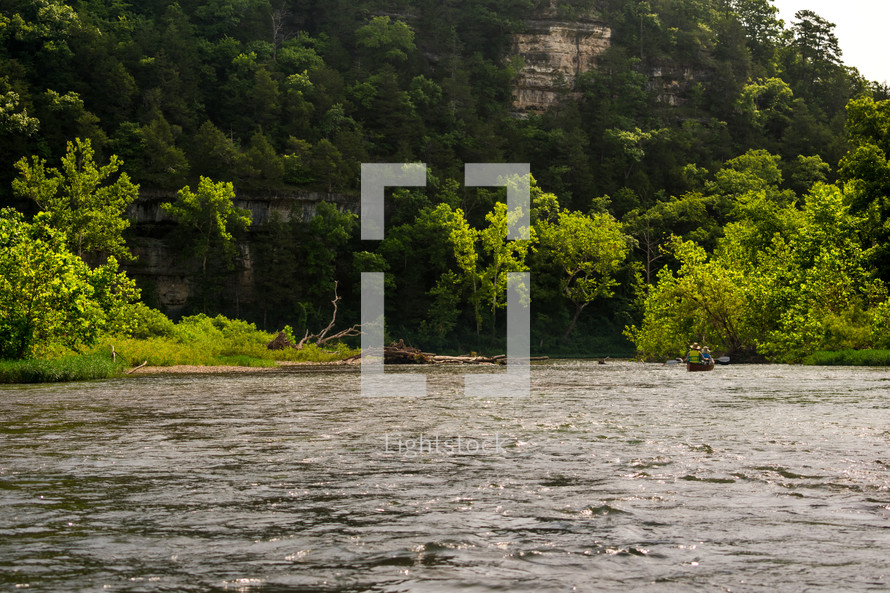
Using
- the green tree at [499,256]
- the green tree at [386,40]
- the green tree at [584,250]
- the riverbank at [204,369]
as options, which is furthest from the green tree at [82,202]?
the green tree at [386,40]

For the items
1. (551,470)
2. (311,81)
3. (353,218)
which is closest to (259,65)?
(311,81)

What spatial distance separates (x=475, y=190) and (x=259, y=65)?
29347 millimetres

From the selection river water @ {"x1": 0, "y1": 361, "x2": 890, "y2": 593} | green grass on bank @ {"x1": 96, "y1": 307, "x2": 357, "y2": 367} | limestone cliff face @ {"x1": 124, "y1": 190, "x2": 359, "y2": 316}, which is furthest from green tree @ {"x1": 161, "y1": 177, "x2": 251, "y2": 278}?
river water @ {"x1": 0, "y1": 361, "x2": 890, "y2": 593}

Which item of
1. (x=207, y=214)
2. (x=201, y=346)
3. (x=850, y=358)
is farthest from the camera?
(x=207, y=214)

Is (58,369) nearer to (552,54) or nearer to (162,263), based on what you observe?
(162,263)

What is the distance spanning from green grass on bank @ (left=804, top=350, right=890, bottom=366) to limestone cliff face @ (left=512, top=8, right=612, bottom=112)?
68.1 metres

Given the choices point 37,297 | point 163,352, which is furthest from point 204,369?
point 37,297

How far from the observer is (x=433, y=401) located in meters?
20.8

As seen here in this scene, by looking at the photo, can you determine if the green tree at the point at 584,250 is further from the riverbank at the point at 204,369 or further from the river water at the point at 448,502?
the river water at the point at 448,502

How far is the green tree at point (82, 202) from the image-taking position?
57688 millimetres

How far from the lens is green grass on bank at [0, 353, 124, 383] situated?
88.6 ft

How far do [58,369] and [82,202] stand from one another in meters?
34.6

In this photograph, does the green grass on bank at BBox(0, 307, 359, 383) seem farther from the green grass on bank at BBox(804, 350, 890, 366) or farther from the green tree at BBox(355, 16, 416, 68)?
the green tree at BBox(355, 16, 416, 68)

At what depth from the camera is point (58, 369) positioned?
2817 cm
